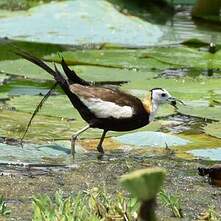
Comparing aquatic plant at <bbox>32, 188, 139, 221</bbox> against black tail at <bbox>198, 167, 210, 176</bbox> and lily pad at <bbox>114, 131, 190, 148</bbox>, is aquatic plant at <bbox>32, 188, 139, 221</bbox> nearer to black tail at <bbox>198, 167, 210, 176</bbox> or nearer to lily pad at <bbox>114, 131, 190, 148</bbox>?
black tail at <bbox>198, 167, 210, 176</bbox>

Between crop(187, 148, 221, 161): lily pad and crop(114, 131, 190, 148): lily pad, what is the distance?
0.78 ft

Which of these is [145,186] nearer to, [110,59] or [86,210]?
[86,210]

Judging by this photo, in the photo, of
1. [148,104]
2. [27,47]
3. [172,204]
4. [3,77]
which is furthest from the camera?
[27,47]

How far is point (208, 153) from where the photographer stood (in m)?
5.31

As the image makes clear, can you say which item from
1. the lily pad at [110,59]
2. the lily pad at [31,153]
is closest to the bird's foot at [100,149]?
the lily pad at [31,153]

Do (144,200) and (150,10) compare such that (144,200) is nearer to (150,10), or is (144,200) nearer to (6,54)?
(6,54)

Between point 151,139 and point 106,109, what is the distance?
47 cm

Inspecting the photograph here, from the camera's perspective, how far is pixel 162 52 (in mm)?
8836

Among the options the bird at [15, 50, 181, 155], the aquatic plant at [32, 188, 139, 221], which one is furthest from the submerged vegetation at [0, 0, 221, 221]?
the bird at [15, 50, 181, 155]

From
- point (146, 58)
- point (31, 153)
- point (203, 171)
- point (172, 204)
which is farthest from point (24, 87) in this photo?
point (172, 204)

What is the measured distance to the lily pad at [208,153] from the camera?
5.25 m

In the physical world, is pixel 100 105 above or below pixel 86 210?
below

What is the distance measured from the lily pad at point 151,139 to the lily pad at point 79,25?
3.93m

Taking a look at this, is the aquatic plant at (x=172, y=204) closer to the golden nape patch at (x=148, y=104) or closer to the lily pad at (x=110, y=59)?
the golden nape patch at (x=148, y=104)
